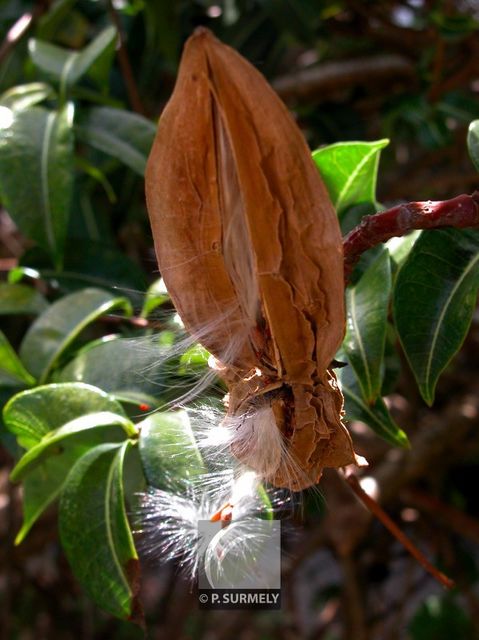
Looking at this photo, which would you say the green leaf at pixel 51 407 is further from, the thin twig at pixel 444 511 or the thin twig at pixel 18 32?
the thin twig at pixel 444 511

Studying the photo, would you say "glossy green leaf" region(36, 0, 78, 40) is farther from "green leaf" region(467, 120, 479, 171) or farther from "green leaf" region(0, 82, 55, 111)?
"green leaf" region(467, 120, 479, 171)

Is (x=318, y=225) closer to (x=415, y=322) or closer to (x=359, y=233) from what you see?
(x=359, y=233)

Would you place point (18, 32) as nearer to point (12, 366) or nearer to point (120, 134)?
point (120, 134)

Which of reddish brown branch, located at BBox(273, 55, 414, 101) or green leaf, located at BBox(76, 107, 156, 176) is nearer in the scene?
green leaf, located at BBox(76, 107, 156, 176)

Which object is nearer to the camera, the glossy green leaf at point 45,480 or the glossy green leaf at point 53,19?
the glossy green leaf at point 45,480

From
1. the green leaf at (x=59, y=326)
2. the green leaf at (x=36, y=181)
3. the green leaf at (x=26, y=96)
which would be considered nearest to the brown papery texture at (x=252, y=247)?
the green leaf at (x=59, y=326)

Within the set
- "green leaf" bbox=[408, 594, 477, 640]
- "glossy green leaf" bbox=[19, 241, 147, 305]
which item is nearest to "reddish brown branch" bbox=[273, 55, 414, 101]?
"glossy green leaf" bbox=[19, 241, 147, 305]

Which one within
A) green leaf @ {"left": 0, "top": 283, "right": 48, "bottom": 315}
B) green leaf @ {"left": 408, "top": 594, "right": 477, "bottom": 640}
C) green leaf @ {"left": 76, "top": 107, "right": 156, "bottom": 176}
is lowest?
green leaf @ {"left": 408, "top": 594, "right": 477, "bottom": 640}
